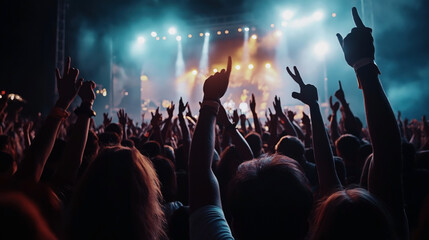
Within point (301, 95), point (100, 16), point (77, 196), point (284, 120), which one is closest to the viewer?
point (77, 196)

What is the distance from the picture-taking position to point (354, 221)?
865 millimetres

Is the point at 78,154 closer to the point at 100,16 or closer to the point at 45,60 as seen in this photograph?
the point at 45,60

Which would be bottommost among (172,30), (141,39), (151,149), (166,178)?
(166,178)

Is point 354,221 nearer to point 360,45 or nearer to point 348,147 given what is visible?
point 360,45

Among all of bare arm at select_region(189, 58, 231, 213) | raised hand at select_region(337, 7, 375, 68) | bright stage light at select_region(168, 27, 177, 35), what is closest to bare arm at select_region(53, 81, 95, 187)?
bare arm at select_region(189, 58, 231, 213)

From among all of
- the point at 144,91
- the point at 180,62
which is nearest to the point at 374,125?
the point at 180,62

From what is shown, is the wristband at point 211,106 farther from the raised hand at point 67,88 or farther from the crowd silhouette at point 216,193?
the raised hand at point 67,88

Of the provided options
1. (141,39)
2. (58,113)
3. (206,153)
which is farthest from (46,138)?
(141,39)

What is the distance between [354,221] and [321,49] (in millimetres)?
20352

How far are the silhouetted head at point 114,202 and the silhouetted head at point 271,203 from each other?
1.24 feet

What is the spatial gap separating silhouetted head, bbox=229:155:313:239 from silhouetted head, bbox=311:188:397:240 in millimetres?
108

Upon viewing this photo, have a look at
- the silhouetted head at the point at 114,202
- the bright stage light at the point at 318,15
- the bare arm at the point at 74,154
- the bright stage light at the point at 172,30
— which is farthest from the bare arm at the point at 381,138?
the bright stage light at the point at 172,30

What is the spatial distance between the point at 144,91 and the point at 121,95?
2690 mm

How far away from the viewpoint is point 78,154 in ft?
6.26
